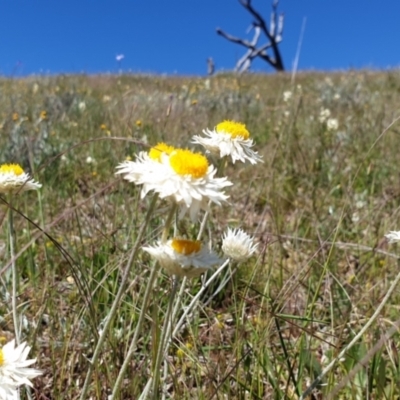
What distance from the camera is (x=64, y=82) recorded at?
8.08m

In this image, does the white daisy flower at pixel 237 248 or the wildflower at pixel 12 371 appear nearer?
the wildflower at pixel 12 371

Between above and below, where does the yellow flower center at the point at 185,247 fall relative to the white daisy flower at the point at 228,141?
below

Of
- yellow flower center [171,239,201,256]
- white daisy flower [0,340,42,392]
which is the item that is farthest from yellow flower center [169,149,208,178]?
white daisy flower [0,340,42,392]

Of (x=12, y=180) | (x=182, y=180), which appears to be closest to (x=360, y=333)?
(x=182, y=180)

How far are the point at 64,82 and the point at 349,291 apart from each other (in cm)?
696

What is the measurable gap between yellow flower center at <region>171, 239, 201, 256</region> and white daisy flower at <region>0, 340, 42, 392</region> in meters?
0.28

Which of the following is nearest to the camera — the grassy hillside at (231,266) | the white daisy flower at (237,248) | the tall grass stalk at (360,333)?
the tall grass stalk at (360,333)

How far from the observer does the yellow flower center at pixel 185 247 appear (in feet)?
2.66

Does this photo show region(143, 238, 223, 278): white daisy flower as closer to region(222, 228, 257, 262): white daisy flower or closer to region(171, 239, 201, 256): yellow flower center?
region(171, 239, 201, 256): yellow flower center

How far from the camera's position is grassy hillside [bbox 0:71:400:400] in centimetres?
128

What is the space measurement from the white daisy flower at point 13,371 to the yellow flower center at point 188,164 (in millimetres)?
371

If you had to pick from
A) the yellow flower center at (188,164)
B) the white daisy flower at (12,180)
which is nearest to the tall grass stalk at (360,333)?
the yellow flower center at (188,164)

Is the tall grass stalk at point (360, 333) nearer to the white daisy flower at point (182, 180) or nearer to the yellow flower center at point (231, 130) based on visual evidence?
the white daisy flower at point (182, 180)

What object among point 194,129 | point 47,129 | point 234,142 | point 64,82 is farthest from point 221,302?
point 64,82
